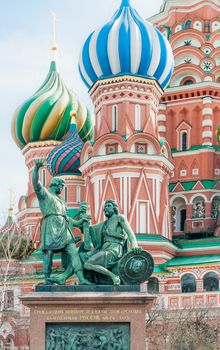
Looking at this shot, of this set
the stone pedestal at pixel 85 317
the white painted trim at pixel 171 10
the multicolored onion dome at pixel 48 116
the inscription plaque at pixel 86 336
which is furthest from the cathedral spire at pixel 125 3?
the inscription plaque at pixel 86 336

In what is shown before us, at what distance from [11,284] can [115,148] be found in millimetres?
7753

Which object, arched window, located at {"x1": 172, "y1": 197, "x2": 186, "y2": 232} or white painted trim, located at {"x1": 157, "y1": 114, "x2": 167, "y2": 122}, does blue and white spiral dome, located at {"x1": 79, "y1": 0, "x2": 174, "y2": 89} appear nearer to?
white painted trim, located at {"x1": 157, "y1": 114, "x2": 167, "y2": 122}

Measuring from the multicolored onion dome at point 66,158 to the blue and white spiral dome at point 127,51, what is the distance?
13.2 feet

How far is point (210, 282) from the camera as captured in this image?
39531 millimetres

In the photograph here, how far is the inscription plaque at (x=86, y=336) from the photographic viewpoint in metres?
18.5

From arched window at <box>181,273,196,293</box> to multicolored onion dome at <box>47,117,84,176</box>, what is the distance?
9.46 m

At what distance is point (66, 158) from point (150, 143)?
19.3ft

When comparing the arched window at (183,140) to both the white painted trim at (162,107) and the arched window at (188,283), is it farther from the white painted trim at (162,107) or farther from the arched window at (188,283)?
the arched window at (188,283)

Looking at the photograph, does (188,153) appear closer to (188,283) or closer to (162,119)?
(162,119)

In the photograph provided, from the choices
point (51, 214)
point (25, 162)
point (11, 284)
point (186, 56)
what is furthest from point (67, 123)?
point (51, 214)

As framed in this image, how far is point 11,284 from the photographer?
139 feet

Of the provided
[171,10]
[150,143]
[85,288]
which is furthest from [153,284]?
[85,288]

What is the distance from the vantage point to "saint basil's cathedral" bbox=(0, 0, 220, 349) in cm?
4072

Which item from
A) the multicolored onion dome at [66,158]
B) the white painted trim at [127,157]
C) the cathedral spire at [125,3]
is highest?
the cathedral spire at [125,3]
